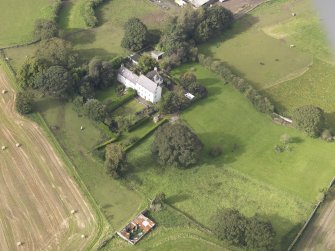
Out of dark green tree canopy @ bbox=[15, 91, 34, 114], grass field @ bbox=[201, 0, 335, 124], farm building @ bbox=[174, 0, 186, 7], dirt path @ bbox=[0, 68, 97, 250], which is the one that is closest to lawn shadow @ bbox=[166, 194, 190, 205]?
dirt path @ bbox=[0, 68, 97, 250]

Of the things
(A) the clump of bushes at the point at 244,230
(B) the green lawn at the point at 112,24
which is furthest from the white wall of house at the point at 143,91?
(A) the clump of bushes at the point at 244,230

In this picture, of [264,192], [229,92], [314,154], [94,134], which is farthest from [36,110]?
[314,154]

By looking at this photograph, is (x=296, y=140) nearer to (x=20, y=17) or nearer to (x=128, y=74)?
(x=128, y=74)

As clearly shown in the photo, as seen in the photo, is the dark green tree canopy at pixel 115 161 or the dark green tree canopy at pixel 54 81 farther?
the dark green tree canopy at pixel 54 81

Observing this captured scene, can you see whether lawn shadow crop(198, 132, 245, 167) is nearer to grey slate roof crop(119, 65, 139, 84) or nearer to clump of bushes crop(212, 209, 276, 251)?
clump of bushes crop(212, 209, 276, 251)

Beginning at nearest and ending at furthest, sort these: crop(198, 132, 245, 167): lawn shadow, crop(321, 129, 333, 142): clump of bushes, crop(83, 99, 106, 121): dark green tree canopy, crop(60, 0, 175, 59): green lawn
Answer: crop(198, 132, 245, 167): lawn shadow → crop(83, 99, 106, 121): dark green tree canopy → crop(321, 129, 333, 142): clump of bushes → crop(60, 0, 175, 59): green lawn

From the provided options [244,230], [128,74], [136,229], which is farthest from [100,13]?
[244,230]

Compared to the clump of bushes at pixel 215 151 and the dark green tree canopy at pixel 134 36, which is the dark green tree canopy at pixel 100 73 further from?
the clump of bushes at pixel 215 151
